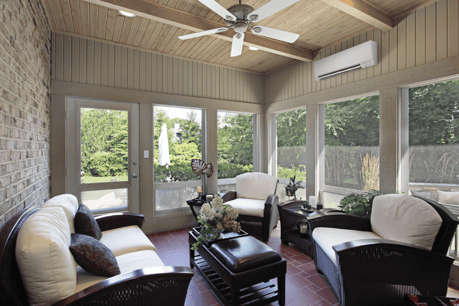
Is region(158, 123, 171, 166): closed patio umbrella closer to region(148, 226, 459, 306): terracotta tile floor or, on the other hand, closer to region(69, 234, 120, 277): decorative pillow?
region(148, 226, 459, 306): terracotta tile floor

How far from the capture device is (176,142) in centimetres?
449

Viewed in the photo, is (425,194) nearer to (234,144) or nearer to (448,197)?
(448,197)

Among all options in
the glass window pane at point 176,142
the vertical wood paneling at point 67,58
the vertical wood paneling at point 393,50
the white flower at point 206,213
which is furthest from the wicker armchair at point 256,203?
the vertical wood paneling at point 67,58

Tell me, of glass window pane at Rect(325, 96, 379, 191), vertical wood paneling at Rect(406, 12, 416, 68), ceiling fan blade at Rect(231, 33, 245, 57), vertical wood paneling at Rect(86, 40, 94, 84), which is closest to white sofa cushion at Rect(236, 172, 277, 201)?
glass window pane at Rect(325, 96, 379, 191)

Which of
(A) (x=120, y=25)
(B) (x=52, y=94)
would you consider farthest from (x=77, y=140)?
(A) (x=120, y=25)

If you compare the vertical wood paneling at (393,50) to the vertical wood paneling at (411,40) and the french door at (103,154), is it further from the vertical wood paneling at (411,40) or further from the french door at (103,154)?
the french door at (103,154)

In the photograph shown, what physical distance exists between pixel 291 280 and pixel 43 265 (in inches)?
89.0

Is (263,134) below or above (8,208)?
above

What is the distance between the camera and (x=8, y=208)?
164 centimetres

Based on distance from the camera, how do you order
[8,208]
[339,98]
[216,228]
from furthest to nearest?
[339,98], [216,228], [8,208]

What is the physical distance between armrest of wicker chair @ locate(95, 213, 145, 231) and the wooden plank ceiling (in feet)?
7.91

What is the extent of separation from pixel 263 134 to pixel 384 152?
249cm

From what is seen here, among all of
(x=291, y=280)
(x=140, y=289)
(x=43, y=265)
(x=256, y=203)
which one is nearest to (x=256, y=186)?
(x=256, y=203)

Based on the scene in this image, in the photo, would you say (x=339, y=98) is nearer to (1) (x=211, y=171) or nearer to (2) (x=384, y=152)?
(2) (x=384, y=152)
